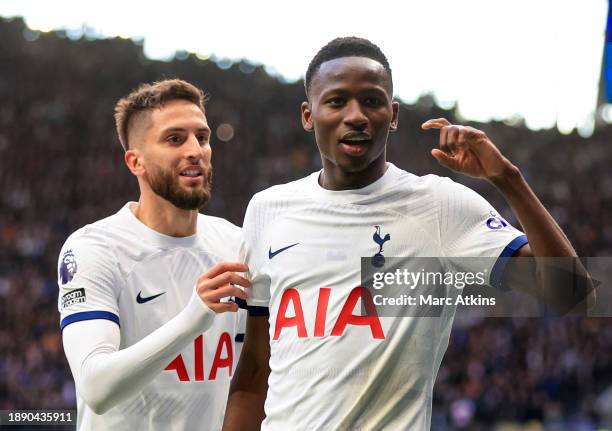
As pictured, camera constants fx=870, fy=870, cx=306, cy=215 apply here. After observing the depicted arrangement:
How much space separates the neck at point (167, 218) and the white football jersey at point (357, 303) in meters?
1.29

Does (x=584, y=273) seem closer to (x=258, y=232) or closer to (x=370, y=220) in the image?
(x=370, y=220)

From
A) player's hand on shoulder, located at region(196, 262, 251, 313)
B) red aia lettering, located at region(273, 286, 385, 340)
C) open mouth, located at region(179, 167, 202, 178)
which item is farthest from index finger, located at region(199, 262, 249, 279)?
open mouth, located at region(179, 167, 202, 178)

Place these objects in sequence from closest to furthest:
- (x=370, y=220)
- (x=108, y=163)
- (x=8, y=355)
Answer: (x=370, y=220)
(x=8, y=355)
(x=108, y=163)

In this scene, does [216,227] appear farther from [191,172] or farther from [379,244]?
[379,244]

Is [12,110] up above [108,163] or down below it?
above

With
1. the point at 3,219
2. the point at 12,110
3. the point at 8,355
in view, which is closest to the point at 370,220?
the point at 8,355

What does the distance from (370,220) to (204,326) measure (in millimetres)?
876

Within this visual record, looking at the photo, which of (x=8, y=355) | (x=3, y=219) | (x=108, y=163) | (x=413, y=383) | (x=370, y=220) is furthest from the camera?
(x=108, y=163)

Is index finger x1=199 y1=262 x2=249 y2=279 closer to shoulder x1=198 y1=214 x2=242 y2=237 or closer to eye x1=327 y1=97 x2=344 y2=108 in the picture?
eye x1=327 y1=97 x2=344 y2=108

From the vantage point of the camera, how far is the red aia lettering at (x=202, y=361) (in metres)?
3.92

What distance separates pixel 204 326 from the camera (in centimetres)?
336

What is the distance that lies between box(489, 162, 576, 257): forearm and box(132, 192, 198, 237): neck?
2.04 meters

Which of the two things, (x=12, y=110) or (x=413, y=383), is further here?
(x=12, y=110)

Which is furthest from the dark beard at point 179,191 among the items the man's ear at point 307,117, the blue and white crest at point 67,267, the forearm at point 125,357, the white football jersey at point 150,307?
the man's ear at point 307,117
